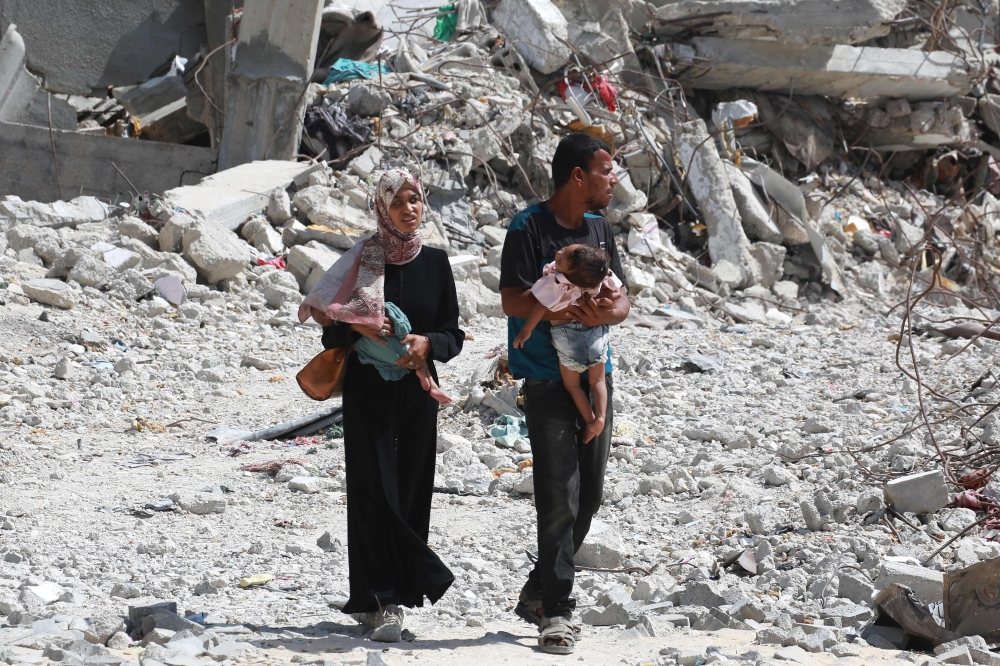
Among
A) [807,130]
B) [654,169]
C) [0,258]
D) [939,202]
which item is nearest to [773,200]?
[654,169]

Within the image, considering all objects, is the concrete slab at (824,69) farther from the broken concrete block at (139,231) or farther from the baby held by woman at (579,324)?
the baby held by woman at (579,324)

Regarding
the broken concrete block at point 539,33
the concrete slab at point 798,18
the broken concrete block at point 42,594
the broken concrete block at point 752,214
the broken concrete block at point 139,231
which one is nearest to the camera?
the broken concrete block at point 42,594

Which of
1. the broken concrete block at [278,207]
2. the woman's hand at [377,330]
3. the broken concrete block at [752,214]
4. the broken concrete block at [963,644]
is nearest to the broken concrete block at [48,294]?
the broken concrete block at [278,207]

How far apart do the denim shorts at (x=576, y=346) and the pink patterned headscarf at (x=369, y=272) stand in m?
0.52

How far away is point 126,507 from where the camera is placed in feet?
15.0

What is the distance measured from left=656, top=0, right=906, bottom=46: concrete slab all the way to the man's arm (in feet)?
31.7

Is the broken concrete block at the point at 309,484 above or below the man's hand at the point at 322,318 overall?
below

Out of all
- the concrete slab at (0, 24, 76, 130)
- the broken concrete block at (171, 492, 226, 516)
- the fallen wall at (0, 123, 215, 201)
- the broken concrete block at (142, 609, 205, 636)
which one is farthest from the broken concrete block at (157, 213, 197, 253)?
the broken concrete block at (142, 609, 205, 636)

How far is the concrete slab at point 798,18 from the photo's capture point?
37.5 feet

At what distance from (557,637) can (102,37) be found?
11644mm

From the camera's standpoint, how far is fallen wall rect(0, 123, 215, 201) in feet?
36.6

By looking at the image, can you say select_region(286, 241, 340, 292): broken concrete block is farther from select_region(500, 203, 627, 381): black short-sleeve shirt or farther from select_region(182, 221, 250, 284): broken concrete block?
select_region(500, 203, 627, 381): black short-sleeve shirt

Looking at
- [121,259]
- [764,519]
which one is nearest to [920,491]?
[764,519]

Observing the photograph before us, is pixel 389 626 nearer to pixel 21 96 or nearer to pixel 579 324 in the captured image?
pixel 579 324
